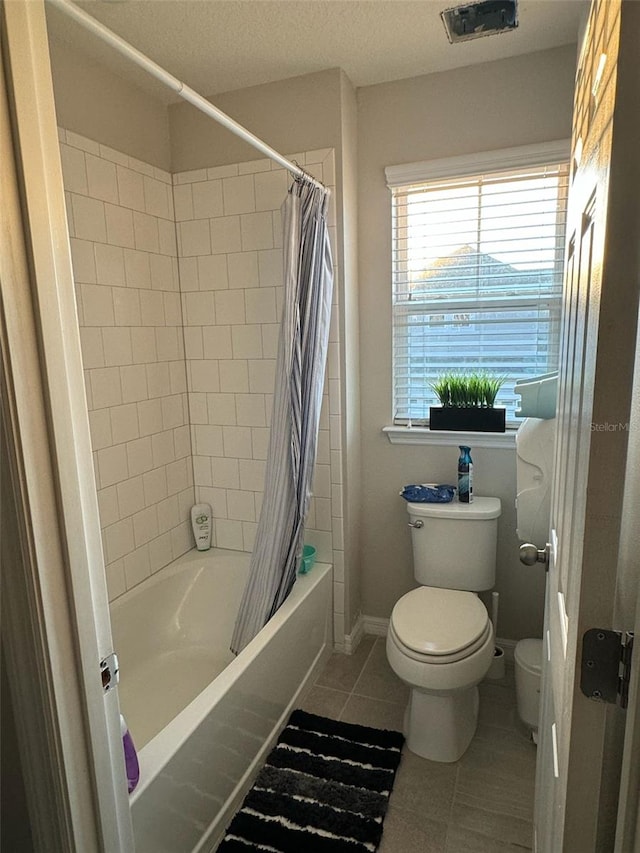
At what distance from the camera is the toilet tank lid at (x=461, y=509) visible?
7.06 ft

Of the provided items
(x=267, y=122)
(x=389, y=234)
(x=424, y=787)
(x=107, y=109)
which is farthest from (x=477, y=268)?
(x=424, y=787)

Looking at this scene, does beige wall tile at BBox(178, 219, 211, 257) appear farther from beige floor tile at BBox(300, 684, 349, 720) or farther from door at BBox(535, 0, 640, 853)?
beige floor tile at BBox(300, 684, 349, 720)

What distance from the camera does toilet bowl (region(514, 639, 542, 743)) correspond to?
1892mm

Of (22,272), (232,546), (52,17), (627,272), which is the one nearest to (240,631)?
(232,546)

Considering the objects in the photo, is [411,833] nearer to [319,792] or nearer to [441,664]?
[319,792]

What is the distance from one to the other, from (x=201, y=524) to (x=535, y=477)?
1585 mm

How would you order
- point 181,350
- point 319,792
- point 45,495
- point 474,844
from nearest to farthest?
1. point 45,495
2. point 474,844
3. point 319,792
4. point 181,350

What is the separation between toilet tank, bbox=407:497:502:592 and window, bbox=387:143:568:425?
44 cm

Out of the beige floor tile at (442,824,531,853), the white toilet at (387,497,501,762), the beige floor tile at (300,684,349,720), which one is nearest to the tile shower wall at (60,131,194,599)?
the beige floor tile at (300,684,349,720)

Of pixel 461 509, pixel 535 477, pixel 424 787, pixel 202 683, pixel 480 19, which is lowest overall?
pixel 424 787

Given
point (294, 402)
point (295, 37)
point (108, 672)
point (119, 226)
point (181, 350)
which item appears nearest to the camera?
point (108, 672)

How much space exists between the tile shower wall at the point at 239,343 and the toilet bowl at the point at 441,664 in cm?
55

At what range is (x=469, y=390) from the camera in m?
2.27

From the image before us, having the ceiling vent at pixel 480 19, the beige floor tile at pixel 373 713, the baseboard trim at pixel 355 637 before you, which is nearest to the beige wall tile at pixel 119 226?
the ceiling vent at pixel 480 19
